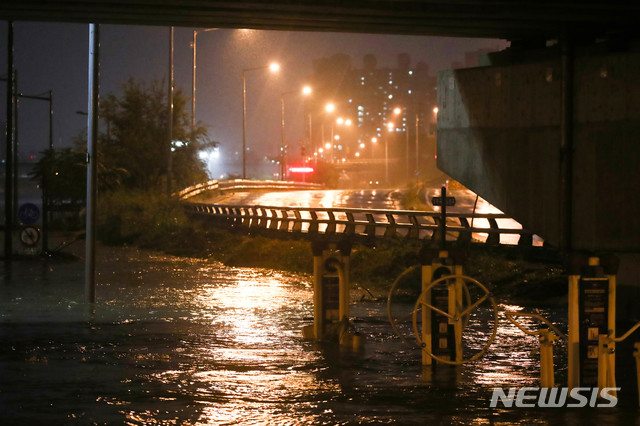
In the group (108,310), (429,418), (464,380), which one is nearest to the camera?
(429,418)

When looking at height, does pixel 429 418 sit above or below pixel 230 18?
below

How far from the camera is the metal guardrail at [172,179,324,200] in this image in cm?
5911

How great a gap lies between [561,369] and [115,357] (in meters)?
5.32

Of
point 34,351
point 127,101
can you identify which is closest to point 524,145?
point 34,351

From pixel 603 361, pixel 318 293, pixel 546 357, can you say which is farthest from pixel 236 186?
pixel 603 361

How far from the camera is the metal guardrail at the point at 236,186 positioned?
2327 inches

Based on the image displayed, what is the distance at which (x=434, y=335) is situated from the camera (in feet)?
36.5

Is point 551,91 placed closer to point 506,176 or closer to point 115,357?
point 506,176

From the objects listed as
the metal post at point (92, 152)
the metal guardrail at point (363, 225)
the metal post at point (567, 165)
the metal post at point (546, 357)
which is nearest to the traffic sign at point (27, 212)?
the metal guardrail at point (363, 225)

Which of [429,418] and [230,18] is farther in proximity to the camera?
[230,18]

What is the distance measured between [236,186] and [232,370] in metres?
65.6

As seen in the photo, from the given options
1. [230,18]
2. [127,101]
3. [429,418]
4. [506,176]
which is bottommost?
[429,418]

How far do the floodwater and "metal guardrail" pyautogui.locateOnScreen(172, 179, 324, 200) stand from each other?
36411 millimetres

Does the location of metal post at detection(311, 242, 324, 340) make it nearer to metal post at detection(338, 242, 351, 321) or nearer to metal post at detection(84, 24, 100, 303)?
metal post at detection(338, 242, 351, 321)
